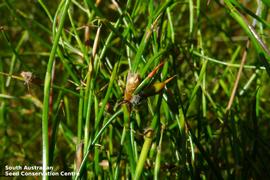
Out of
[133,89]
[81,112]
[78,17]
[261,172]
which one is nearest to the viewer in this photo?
[133,89]

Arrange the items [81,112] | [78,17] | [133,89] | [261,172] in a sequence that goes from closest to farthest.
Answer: [133,89]
[81,112]
[261,172]
[78,17]

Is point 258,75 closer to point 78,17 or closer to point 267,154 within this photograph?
point 267,154

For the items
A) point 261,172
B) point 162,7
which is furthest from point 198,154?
point 162,7

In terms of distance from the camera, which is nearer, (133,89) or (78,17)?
(133,89)

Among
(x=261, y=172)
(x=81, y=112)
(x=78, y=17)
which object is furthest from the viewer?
(x=78, y=17)

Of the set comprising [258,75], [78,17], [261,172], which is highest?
[78,17]

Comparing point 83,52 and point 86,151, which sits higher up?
point 83,52

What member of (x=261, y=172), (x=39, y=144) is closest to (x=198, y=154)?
(x=261, y=172)

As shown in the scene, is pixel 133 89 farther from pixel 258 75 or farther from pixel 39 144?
pixel 39 144

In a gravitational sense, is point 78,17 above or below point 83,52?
above
